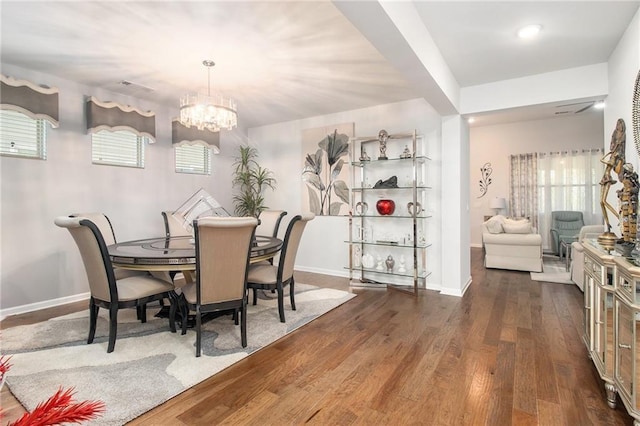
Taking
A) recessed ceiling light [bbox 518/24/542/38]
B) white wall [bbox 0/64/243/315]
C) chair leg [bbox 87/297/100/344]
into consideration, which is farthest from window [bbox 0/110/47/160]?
recessed ceiling light [bbox 518/24/542/38]

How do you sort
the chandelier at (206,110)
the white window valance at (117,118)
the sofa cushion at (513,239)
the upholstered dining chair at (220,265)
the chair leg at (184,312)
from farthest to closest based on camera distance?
the sofa cushion at (513,239)
the white window valance at (117,118)
the chandelier at (206,110)
the chair leg at (184,312)
the upholstered dining chair at (220,265)

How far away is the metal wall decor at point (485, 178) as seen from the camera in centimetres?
811

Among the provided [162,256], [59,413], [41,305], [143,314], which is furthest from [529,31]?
[41,305]

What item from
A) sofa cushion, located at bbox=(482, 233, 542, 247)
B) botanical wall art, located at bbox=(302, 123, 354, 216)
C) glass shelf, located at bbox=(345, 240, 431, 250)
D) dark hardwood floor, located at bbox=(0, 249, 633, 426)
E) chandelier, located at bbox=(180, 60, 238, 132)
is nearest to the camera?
dark hardwood floor, located at bbox=(0, 249, 633, 426)

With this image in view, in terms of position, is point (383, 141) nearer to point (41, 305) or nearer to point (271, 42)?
point (271, 42)

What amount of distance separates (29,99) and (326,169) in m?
3.69

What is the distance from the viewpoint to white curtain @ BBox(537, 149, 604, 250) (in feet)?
22.9

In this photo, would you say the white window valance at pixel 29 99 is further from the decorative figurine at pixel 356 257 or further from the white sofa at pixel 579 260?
the white sofa at pixel 579 260

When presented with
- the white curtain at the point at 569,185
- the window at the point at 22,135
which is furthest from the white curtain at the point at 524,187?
the window at the point at 22,135

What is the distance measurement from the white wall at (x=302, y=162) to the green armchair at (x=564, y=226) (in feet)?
12.8

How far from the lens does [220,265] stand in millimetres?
2551

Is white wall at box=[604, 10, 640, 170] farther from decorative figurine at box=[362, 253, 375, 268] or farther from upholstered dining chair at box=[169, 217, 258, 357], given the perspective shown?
upholstered dining chair at box=[169, 217, 258, 357]

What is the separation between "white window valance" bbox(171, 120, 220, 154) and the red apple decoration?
8.73ft

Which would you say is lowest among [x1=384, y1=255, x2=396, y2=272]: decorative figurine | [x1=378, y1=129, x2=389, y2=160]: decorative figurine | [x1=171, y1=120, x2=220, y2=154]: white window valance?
[x1=384, y1=255, x2=396, y2=272]: decorative figurine
